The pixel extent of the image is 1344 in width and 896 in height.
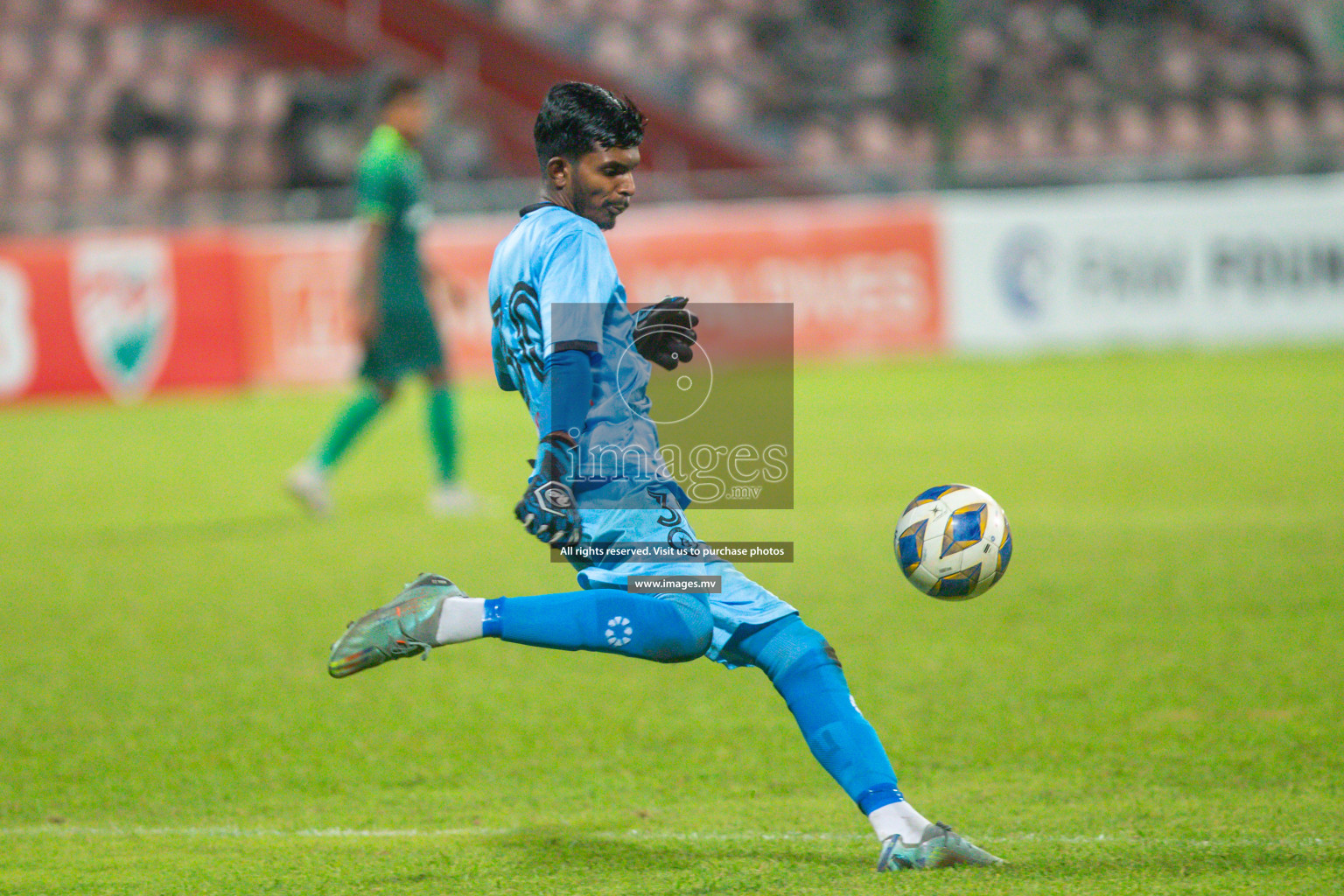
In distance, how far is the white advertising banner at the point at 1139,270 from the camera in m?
16.5

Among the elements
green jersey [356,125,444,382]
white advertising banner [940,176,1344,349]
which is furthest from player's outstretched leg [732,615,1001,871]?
white advertising banner [940,176,1344,349]

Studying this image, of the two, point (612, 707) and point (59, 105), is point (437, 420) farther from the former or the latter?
point (59, 105)

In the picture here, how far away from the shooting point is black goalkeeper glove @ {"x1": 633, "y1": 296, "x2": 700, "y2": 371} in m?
3.42

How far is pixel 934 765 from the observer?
14.1 feet

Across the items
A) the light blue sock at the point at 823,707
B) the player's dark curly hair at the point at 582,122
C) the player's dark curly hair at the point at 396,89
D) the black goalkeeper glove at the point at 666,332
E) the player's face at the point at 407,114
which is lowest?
the light blue sock at the point at 823,707

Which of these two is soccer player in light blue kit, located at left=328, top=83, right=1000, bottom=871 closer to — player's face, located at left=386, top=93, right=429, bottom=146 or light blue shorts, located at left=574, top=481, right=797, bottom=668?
light blue shorts, located at left=574, top=481, right=797, bottom=668

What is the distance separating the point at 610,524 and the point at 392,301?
564cm

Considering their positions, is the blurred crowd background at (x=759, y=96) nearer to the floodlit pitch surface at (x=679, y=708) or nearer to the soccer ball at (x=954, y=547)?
the floodlit pitch surface at (x=679, y=708)

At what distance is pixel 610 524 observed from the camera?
3367 mm

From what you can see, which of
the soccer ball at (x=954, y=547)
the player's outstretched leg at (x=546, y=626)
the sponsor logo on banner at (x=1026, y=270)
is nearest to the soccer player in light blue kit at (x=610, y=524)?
the player's outstretched leg at (x=546, y=626)

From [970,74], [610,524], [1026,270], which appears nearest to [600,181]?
[610,524]

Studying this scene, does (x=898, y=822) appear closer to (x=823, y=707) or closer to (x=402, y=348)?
(x=823, y=707)

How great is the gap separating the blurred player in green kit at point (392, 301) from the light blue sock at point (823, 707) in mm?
5427

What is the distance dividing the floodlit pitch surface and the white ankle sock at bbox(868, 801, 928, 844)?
0.09m
